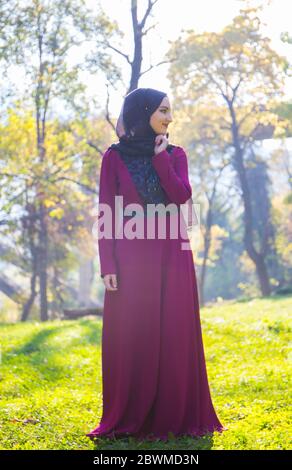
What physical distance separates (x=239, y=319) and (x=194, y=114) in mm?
17678

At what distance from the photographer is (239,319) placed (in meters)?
13.8

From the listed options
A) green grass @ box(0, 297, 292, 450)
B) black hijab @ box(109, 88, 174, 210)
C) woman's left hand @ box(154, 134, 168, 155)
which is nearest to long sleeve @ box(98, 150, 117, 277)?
black hijab @ box(109, 88, 174, 210)

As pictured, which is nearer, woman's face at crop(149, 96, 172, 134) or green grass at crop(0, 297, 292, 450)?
green grass at crop(0, 297, 292, 450)

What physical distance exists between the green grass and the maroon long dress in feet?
0.62

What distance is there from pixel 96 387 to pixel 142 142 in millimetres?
3876

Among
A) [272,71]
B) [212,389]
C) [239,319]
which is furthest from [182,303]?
[272,71]

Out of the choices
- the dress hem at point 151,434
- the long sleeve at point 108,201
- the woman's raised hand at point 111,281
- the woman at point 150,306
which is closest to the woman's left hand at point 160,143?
the woman at point 150,306

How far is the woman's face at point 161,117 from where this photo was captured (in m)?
4.90

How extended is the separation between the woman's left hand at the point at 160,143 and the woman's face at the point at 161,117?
0.07 metres

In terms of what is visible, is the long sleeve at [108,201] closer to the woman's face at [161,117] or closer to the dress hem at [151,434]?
the woman's face at [161,117]

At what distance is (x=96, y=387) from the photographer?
7.81m

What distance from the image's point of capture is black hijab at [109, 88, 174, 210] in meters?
4.89

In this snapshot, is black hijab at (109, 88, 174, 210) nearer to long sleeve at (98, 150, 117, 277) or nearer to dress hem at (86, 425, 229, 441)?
long sleeve at (98, 150, 117, 277)
